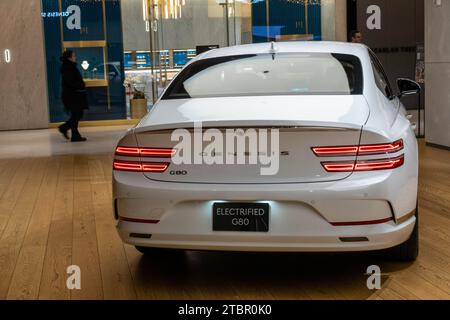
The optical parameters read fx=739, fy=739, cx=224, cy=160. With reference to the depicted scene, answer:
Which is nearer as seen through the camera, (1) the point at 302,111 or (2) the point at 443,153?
(1) the point at 302,111

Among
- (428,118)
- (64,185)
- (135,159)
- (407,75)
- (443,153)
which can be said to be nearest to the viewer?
(135,159)

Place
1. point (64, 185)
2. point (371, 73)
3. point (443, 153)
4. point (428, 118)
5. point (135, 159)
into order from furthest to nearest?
point (428, 118)
point (443, 153)
point (64, 185)
point (371, 73)
point (135, 159)

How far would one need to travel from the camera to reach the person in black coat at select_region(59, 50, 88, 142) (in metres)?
12.5

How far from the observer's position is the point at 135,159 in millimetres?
3838

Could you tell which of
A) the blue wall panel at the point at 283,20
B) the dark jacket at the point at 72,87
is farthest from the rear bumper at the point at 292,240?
the blue wall panel at the point at 283,20

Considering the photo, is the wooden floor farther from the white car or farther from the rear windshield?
the rear windshield

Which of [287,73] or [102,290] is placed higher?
[287,73]

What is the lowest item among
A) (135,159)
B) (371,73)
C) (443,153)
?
(443,153)

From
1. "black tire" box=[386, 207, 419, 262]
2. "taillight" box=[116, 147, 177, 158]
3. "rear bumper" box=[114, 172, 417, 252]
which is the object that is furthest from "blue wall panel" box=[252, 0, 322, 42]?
"rear bumper" box=[114, 172, 417, 252]

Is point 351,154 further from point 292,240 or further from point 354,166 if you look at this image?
point 292,240

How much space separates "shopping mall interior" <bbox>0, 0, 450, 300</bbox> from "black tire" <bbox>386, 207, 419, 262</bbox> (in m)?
0.05

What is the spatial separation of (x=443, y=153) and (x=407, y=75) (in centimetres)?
757

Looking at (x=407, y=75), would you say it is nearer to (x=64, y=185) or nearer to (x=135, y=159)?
(x=64, y=185)
